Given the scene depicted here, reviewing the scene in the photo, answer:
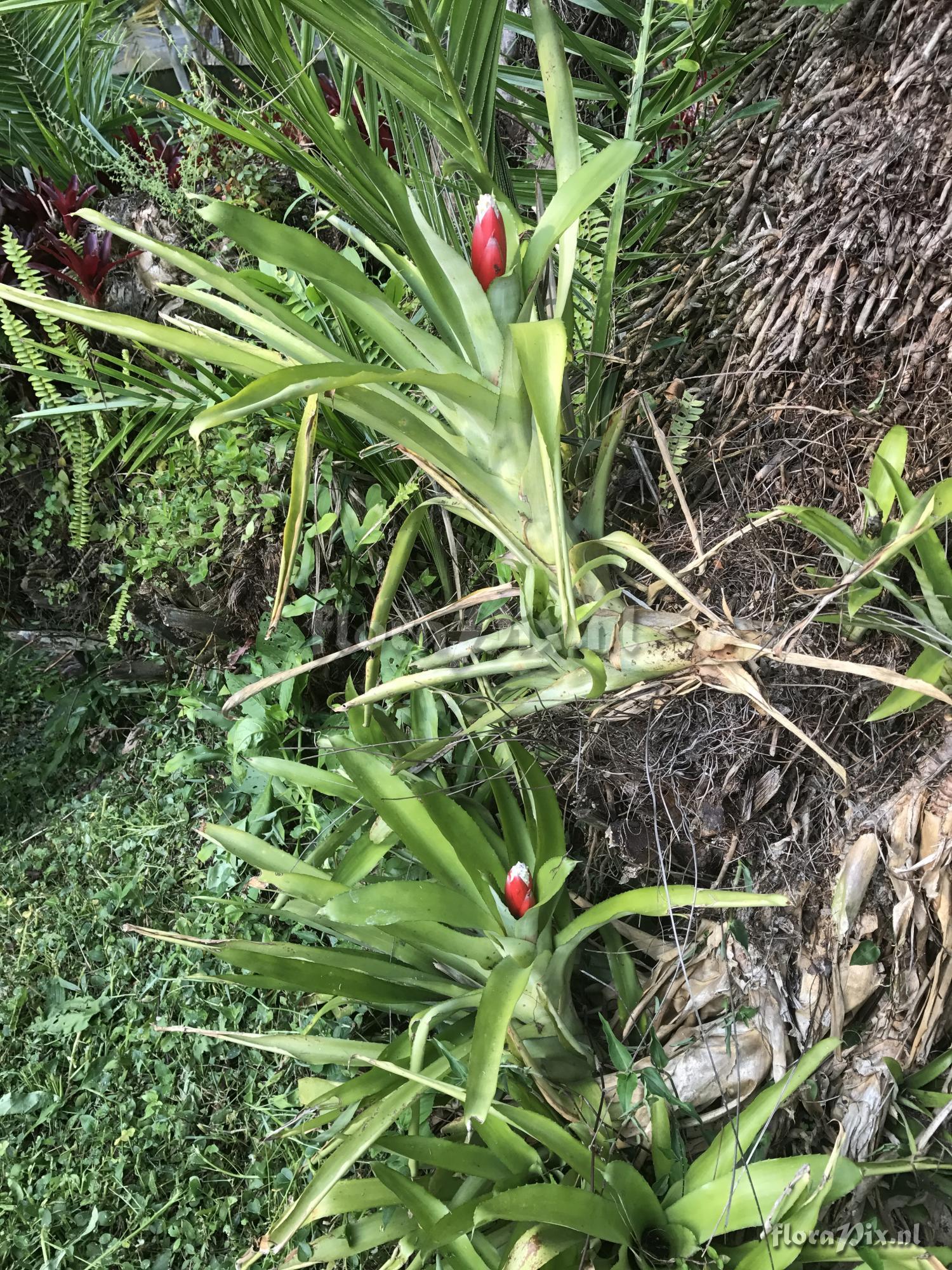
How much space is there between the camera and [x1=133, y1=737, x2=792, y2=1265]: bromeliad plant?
2.71ft

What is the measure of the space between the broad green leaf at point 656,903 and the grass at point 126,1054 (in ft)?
1.73

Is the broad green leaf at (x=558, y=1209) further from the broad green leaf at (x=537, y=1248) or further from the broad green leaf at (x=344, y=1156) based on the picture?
the broad green leaf at (x=344, y=1156)

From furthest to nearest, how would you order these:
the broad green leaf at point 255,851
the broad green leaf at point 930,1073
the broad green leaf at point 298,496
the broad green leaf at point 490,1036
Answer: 1. the broad green leaf at point 255,851
2. the broad green leaf at point 930,1073
3. the broad green leaf at point 490,1036
4. the broad green leaf at point 298,496

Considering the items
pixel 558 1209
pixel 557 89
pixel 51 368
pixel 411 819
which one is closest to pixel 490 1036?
pixel 558 1209

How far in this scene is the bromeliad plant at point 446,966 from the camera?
826 mm

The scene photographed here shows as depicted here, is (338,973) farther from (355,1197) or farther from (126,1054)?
(126,1054)

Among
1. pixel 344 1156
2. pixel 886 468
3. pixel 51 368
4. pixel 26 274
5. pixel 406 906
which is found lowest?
pixel 344 1156

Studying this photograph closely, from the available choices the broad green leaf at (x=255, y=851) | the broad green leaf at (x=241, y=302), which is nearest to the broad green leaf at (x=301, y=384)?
the broad green leaf at (x=241, y=302)

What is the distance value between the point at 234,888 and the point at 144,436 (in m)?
0.78

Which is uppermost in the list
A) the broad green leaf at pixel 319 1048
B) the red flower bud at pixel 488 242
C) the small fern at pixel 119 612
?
the red flower bud at pixel 488 242

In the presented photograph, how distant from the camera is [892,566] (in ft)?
2.55

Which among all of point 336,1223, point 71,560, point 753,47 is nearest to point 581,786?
point 336,1223

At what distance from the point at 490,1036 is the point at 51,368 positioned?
1.49 meters

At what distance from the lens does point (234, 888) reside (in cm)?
131
